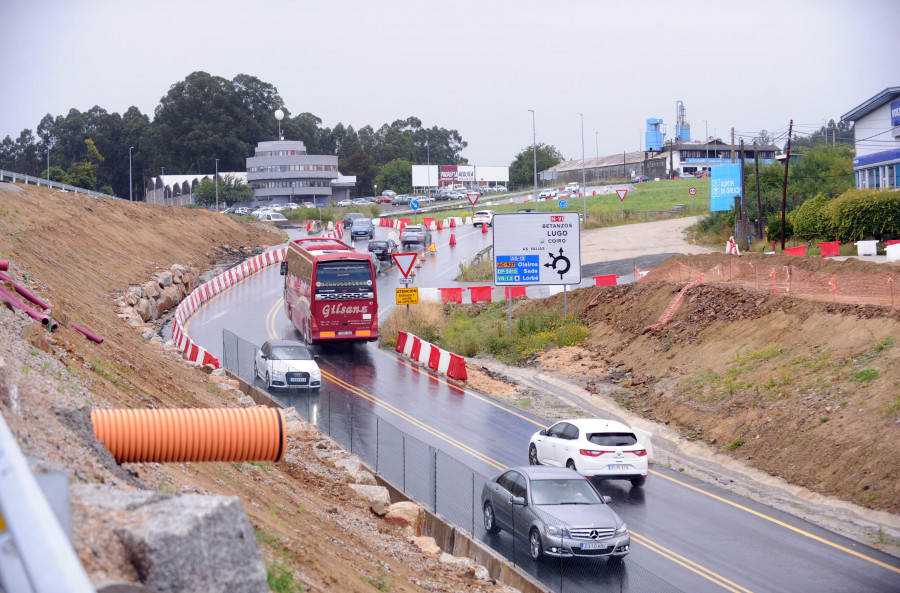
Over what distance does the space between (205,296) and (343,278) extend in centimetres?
1531

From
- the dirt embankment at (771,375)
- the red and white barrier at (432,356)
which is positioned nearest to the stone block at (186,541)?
the dirt embankment at (771,375)

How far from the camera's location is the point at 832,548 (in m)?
15.5

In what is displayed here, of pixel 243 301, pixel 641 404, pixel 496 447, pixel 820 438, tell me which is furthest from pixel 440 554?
pixel 243 301

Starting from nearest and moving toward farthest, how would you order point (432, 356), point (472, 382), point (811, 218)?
point (472, 382)
point (432, 356)
point (811, 218)

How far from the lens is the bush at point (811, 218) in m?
48.5

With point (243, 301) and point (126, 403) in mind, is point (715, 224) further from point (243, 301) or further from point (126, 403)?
point (126, 403)

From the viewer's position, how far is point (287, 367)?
26391mm

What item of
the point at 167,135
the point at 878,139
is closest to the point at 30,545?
the point at 878,139

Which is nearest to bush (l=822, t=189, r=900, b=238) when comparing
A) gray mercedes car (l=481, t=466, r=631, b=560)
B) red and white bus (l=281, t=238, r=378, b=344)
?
red and white bus (l=281, t=238, r=378, b=344)

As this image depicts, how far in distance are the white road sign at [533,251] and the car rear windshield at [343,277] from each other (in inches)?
224

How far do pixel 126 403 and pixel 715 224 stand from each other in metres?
56.5

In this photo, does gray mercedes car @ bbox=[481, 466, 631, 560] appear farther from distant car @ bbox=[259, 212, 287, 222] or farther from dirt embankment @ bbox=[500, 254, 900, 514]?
distant car @ bbox=[259, 212, 287, 222]

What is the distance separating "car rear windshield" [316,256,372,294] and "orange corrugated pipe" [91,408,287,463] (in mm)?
23119

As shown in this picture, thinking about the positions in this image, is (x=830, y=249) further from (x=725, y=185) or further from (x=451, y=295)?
(x=451, y=295)
